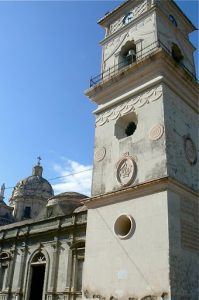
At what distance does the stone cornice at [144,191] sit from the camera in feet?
40.3

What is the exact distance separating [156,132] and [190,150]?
81.9 inches

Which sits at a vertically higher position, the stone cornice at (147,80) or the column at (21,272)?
the stone cornice at (147,80)

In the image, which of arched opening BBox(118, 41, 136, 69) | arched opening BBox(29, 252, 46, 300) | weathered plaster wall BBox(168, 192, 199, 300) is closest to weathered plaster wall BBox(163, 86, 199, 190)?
weathered plaster wall BBox(168, 192, 199, 300)

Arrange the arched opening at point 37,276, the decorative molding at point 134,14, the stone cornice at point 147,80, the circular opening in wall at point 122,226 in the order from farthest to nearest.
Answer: the arched opening at point 37,276
the decorative molding at point 134,14
the stone cornice at point 147,80
the circular opening in wall at point 122,226

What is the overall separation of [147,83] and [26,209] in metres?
36.1

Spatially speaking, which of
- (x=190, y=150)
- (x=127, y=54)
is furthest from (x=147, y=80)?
(x=190, y=150)

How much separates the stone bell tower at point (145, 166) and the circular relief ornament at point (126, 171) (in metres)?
0.04

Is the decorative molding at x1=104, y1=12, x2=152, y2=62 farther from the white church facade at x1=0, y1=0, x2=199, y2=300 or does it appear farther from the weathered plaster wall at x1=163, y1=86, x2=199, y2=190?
the weathered plaster wall at x1=163, y1=86, x2=199, y2=190

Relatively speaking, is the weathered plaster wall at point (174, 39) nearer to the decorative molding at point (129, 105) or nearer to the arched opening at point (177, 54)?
the arched opening at point (177, 54)

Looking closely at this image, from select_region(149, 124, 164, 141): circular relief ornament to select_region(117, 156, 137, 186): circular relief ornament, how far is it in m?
1.30

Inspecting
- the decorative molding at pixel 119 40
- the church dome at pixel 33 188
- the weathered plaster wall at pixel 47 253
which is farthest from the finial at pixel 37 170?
the decorative molding at pixel 119 40

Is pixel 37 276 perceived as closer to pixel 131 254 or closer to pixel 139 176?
pixel 131 254

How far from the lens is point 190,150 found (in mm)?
14688

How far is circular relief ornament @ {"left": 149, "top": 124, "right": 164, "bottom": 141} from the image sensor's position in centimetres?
1352
